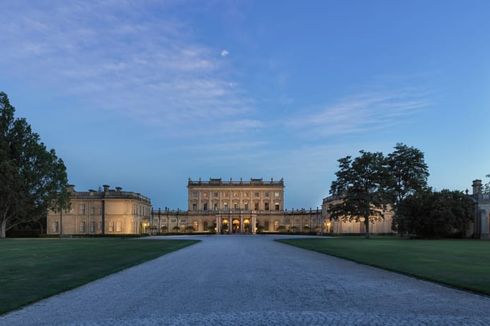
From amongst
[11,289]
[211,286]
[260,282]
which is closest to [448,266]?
[260,282]

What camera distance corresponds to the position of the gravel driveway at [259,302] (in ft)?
30.6

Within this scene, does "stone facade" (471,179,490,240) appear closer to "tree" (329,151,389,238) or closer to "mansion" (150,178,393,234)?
"tree" (329,151,389,238)

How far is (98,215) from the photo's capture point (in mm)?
97375

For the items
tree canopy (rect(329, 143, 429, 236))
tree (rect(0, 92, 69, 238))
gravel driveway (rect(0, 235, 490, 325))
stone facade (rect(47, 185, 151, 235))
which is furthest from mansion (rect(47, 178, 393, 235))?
gravel driveway (rect(0, 235, 490, 325))

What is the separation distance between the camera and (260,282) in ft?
49.9

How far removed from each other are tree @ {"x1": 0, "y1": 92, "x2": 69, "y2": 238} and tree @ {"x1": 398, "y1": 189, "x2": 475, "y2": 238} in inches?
1696

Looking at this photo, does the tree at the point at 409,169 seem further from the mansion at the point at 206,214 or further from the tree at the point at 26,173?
the tree at the point at 26,173

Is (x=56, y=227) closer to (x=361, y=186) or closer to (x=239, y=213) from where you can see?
(x=239, y=213)

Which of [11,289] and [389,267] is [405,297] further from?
[11,289]

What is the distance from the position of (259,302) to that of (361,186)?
189 feet

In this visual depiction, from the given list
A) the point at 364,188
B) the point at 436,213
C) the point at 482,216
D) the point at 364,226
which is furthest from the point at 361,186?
the point at 364,226

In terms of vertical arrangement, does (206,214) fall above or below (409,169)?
below

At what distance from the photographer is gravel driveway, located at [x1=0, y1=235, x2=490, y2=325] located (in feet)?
30.6

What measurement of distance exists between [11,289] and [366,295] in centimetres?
914
